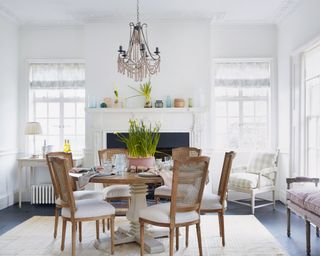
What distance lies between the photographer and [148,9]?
5.74m

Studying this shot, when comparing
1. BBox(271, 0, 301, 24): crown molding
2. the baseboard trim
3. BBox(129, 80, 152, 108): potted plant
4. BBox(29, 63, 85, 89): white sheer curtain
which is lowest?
the baseboard trim

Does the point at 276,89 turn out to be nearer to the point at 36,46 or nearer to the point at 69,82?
the point at 69,82

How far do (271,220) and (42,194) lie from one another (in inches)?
136

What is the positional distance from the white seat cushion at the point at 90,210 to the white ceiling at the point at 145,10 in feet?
10.2

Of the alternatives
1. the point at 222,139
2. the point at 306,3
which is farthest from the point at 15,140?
the point at 306,3

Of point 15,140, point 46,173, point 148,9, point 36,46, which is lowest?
point 46,173

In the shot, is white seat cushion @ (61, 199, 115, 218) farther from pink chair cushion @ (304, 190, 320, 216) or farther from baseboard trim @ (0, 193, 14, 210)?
baseboard trim @ (0, 193, 14, 210)

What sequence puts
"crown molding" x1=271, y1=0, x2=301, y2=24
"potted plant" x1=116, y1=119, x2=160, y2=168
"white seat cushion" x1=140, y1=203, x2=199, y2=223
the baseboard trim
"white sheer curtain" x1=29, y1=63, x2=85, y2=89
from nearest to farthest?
"white seat cushion" x1=140, y1=203, x2=199, y2=223 < "potted plant" x1=116, y1=119, x2=160, y2=168 < "crown molding" x1=271, y1=0, x2=301, y2=24 < the baseboard trim < "white sheer curtain" x1=29, y1=63, x2=85, y2=89

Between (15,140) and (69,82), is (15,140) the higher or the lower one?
the lower one

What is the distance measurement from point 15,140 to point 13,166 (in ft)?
1.43

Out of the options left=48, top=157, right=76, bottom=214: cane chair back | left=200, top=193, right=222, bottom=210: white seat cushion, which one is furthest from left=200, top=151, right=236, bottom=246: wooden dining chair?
left=48, top=157, right=76, bottom=214: cane chair back

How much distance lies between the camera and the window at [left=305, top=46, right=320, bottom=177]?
4.89 meters

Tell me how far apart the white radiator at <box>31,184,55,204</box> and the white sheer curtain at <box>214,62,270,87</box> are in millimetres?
3323

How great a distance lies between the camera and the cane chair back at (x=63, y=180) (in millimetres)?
3303
